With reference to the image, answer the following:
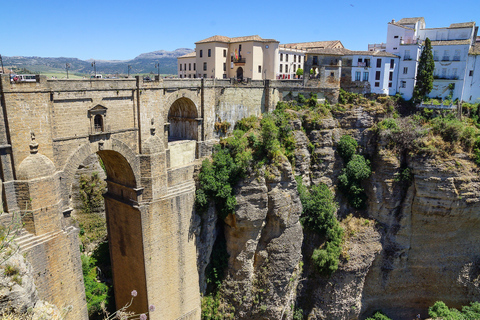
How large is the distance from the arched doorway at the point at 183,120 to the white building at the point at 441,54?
2293 cm

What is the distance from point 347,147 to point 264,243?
1147 centimetres

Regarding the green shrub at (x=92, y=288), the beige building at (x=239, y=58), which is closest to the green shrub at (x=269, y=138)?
the beige building at (x=239, y=58)

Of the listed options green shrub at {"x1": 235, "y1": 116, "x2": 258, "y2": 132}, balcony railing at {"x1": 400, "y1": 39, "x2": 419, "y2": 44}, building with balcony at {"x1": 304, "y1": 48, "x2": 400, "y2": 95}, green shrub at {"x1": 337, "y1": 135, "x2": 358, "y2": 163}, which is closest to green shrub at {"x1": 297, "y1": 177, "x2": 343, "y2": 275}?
green shrub at {"x1": 337, "y1": 135, "x2": 358, "y2": 163}

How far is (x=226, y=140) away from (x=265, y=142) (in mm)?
2987

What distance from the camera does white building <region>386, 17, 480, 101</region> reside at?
117 feet

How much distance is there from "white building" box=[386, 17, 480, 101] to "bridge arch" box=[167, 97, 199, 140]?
22918 millimetres

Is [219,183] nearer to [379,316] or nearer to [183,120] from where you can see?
[183,120]

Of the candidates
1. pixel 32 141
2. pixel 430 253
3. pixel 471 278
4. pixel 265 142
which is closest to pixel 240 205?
pixel 265 142

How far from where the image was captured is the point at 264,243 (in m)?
27.4

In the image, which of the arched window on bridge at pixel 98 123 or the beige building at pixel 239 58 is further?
the beige building at pixel 239 58

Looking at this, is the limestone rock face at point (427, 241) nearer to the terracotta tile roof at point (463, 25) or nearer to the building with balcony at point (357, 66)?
the building with balcony at point (357, 66)

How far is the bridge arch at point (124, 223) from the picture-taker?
21469 mm

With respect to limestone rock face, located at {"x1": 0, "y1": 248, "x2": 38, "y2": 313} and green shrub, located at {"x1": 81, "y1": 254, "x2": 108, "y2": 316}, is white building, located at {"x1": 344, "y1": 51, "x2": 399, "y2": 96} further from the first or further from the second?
limestone rock face, located at {"x1": 0, "y1": 248, "x2": 38, "y2": 313}

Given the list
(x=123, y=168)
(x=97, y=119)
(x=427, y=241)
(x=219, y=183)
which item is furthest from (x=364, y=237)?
(x=97, y=119)
